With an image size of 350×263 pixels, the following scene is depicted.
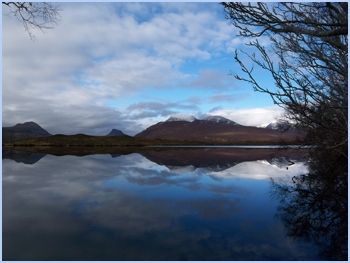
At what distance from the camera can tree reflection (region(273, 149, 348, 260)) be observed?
810 centimetres

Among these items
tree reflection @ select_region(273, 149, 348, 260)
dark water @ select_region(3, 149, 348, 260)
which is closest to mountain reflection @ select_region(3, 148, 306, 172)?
tree reflection @ select_region(273, 149, 348, 260)

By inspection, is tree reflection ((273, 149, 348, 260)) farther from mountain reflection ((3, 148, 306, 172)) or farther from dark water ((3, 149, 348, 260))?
mountain reflection ((3, 148, 306, 172))

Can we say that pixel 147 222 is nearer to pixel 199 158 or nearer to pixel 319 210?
pixel 319 210

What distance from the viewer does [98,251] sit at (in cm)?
734

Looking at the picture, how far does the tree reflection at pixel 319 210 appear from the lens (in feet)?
26.6

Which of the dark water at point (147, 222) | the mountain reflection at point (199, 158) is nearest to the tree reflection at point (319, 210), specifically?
the dark water at point (147, 222)

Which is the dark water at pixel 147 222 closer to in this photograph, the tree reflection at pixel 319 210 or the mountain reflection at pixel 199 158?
the tree reflection at pixel 319 210

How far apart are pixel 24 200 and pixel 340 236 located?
1033 centimetres

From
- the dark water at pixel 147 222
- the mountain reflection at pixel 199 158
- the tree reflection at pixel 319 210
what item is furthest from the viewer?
the mountain reflection at pixel 199 158

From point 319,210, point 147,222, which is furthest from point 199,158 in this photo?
point 147,222

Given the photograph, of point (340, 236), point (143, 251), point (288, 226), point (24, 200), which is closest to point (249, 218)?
point (288, 226)

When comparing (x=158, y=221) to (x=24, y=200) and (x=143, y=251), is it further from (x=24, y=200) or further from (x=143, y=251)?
(x=24, y=200)

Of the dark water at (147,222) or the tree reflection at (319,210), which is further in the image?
the tree reflection at (319,210)

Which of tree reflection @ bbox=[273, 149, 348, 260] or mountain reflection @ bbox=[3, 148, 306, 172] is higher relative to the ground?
mountain reflection @ bbox=[3, 148, 306, 172]
